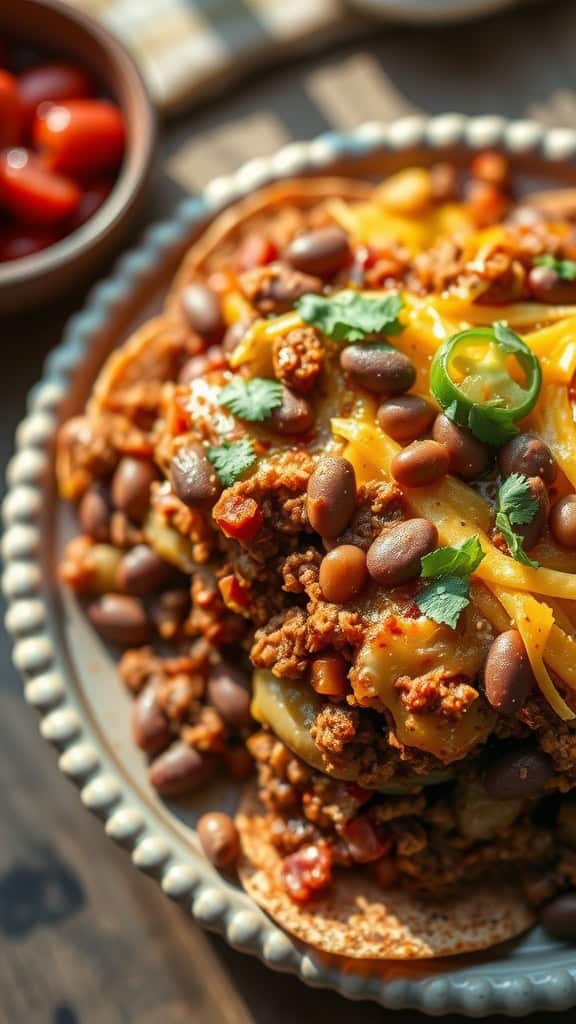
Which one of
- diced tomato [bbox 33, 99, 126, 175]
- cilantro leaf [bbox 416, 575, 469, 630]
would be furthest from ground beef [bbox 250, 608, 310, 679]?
diced tomato [bbox 33, 99, 126, 175]

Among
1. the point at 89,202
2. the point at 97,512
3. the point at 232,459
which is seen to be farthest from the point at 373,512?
the point at 89,202

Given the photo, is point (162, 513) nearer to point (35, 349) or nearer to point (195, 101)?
point (35, 349)

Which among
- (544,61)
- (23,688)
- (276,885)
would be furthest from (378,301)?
(544,61)

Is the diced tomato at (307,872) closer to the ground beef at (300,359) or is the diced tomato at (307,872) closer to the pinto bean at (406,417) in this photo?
the pinto bean at (406,417)

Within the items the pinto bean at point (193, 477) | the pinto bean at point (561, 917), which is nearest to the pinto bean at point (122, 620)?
the pinto bean at point (193, 477)

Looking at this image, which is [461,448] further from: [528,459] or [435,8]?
[435,8]

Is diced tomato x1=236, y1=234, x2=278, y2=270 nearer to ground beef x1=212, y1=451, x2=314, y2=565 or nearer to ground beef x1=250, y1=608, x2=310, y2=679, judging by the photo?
ground beef x1=212, y1=451, x2=314, y2=565
